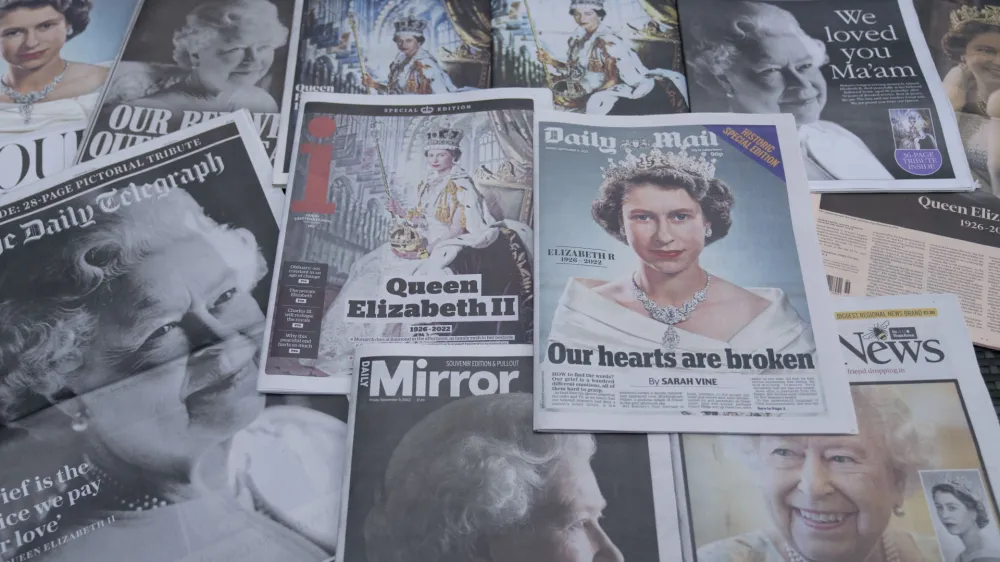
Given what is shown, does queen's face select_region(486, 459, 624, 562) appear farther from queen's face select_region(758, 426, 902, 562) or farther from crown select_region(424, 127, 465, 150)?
crown select_region(424, 127, 465, 150)

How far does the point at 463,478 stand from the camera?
1.93 ft

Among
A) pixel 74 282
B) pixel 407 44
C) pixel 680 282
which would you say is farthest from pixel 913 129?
pixel 74 282

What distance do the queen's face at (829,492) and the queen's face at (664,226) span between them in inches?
6.9

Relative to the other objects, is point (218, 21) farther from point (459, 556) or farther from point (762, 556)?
point (762, 556)

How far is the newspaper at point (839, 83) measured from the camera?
74cm

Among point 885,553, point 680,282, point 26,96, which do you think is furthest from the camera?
point 26,96

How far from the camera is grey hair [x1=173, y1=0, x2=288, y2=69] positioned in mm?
819

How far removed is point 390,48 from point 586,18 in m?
0.22

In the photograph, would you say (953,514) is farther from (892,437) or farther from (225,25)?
(225,25)

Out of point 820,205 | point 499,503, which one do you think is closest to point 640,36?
point 820,205

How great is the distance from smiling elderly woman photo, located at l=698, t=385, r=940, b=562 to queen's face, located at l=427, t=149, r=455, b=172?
1.23 feet

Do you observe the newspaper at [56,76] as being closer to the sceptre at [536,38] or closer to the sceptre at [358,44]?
the sceptre at [358,44]

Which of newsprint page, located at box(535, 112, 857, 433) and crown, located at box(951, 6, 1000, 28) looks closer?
newsprint page, located at box(535, 112, 857, 433)

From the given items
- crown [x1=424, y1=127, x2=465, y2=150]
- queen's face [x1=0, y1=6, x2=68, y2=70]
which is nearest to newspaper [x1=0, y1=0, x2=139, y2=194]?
queen's face [x1=0, y1=6, x2=68, y2=70]
